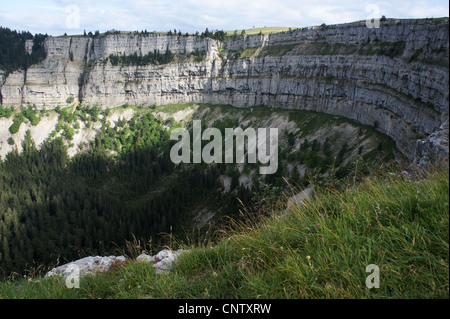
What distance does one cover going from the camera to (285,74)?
7362 centimetres

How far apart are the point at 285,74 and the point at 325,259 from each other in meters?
74.9

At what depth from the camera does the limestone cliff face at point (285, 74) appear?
119 ft

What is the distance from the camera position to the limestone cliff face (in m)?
36.2

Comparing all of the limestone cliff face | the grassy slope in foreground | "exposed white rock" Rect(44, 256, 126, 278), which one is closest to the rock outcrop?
"exposed white rock" Rect(44, 256, 126, 278)

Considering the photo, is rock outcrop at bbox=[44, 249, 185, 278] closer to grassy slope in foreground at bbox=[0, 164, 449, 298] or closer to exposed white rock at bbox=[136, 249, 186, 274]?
exposed white rock at bbox=[136, 249, 186, 274]

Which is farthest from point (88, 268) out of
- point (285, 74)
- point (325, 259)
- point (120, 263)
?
point (285, 74)

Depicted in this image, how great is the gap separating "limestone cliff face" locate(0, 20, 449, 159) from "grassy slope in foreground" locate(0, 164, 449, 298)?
24.9 meters

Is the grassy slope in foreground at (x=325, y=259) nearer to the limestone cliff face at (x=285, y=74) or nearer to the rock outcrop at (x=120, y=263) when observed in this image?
the rock outcrop at (x=120, y=263)

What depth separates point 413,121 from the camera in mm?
35562

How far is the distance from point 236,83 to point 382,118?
4933 cm

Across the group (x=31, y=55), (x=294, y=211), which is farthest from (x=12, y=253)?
(x=31, y=55)

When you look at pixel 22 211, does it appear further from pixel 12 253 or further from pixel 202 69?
pixel 202 69

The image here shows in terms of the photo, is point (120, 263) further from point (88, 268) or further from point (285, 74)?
point (285, 74)

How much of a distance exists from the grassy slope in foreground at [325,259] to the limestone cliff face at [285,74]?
2491 centimetres
